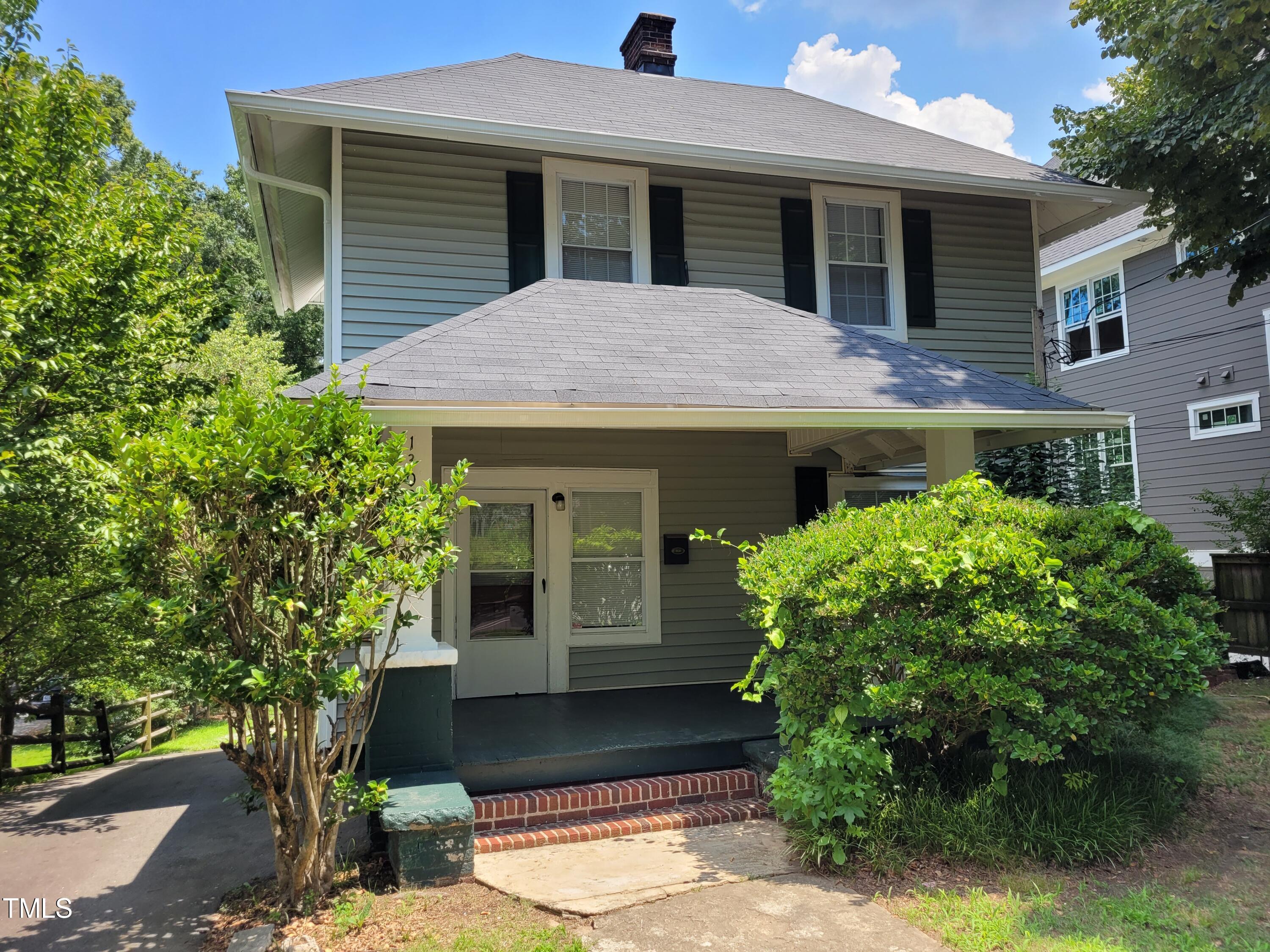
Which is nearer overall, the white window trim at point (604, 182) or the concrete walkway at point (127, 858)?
the concrete walkway at point (127, 858)

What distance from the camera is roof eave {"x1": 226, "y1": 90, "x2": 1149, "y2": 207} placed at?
6.81 m

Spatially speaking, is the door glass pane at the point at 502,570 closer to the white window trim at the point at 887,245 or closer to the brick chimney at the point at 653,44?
the white window trim at the point at 887,245

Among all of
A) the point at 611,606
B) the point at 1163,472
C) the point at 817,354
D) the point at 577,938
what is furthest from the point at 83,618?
the point at 1163,472

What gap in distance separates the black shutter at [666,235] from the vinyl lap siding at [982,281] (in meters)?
2.54

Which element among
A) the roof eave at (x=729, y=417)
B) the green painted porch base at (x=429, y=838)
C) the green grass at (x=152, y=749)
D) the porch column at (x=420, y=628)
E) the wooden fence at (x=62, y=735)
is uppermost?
the roof eave at (x=729, y=417)

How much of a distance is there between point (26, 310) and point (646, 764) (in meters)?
5.36

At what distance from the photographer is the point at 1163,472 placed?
13.6 meters

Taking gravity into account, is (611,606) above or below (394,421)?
below

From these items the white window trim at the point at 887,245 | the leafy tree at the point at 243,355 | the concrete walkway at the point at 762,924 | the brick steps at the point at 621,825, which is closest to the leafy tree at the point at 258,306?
the leafy tree at the point at 243,355

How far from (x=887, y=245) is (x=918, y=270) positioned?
422 mm

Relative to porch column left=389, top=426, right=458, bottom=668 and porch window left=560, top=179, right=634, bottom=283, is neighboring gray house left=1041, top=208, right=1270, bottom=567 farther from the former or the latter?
porch column left=389, top=426, right=458, bottom=668

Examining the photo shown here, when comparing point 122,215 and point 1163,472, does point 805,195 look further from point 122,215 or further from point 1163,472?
point 1163,472

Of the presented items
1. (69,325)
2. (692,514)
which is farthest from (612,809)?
(69,325)

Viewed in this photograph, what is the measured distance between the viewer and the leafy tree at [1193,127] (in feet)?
23.3
